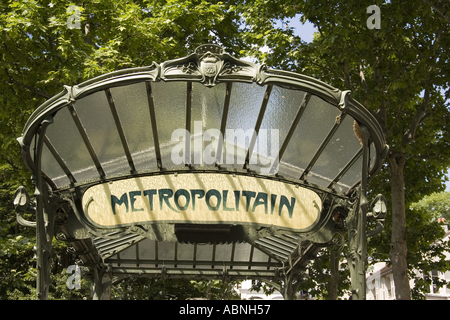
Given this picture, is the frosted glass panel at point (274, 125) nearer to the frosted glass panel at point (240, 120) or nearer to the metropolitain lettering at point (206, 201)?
the frosted glass panel at point (240, 120)

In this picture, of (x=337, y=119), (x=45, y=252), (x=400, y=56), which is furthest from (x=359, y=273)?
(x=400, y=56)

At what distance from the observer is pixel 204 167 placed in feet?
24.0

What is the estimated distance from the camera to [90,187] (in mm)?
7211

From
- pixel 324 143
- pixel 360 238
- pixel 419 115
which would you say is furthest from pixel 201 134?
pixel 419 115

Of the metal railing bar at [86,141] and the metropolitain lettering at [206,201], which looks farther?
the metropolitain lettering at [206,201]

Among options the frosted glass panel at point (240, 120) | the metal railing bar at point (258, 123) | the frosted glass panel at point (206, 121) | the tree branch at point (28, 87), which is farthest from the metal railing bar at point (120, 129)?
the tree branch at point (28, 87)

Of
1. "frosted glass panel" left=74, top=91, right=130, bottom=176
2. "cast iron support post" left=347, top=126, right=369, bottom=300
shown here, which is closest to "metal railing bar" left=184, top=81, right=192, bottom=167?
"frosted glass panel" left=74, top=91, right=130, bottom=176

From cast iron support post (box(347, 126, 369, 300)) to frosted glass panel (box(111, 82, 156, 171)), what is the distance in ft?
9.33

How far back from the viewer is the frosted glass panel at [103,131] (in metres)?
6.59

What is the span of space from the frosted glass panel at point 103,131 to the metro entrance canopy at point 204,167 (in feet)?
0.05

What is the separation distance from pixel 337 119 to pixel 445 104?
8.56 metres

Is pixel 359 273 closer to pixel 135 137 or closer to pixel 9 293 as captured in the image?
pixel 135 137

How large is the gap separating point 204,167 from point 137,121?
1.14 m
